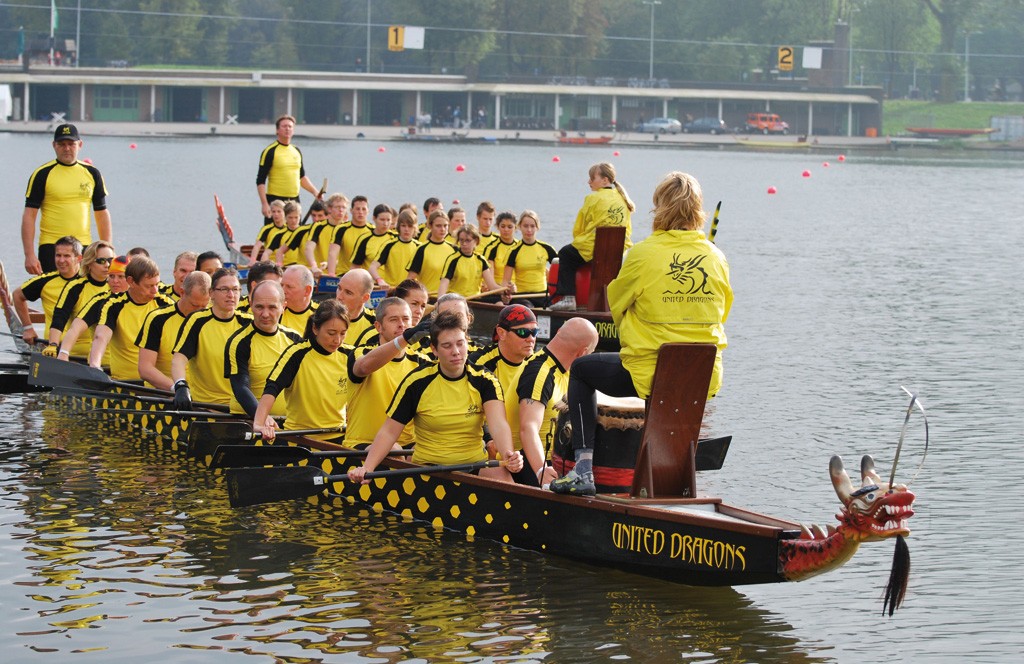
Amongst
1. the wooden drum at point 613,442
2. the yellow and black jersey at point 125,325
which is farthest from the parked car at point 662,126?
the wooden drum at point 613,442

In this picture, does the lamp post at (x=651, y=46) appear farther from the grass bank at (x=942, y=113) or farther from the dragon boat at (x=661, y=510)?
the dragon boat at (x=661, y=510)

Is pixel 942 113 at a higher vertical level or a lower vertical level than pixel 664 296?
higher

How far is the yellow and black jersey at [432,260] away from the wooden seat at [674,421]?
9.27 metres

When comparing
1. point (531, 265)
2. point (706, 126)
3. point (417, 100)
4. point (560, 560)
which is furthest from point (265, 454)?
point (706, 126)

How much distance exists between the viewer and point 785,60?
385ft

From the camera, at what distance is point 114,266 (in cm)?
1427

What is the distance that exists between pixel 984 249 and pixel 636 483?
28.1 meters

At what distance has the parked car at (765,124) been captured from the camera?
11150 cm

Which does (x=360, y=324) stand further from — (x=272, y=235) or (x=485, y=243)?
(x=272, y=235)

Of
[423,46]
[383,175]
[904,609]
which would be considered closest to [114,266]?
[904,609]

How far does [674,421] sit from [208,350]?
474cm

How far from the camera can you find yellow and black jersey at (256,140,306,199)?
20.9 m

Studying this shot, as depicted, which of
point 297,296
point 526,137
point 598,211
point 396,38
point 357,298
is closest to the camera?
point 357,298

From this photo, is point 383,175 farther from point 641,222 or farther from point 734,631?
point 734,631
